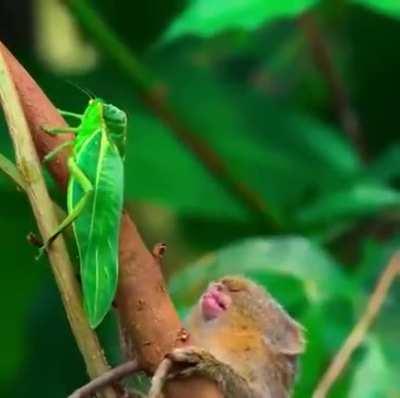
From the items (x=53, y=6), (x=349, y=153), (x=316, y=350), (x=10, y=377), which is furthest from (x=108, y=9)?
(x=316, y=350)

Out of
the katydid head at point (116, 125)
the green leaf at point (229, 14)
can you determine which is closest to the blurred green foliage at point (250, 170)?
the green leaf at point (229, 14)

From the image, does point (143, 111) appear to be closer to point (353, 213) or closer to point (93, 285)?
point (353, 213)

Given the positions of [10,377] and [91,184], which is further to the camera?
[10,377]

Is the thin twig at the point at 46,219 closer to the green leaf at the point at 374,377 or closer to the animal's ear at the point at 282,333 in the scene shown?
the animal's ear at the point at 282,333

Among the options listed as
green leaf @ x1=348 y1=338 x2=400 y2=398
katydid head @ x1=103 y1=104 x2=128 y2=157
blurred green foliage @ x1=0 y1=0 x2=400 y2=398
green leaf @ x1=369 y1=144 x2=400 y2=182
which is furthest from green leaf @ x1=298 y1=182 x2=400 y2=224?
katydid head @ x1=103 y1=104 x2=128 y2=157

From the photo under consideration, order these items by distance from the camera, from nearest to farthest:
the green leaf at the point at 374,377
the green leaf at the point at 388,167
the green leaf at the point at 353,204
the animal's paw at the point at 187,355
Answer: the animal's paw at the point at 187,355, the green leaf at the point at 374,377, the green leaf at the point at 353,204, the green leaf at the point at 388,167

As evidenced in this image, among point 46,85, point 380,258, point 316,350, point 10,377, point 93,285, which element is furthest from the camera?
point 10,377

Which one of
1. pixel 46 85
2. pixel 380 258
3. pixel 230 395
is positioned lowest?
pixel 380 258
